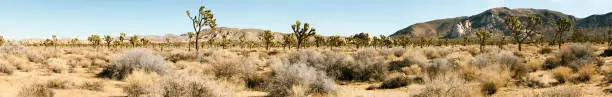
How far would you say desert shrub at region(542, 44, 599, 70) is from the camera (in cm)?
1502

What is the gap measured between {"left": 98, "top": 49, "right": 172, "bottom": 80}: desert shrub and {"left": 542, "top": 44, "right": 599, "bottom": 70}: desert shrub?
1608cm

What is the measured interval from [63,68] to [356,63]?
12.2 meters

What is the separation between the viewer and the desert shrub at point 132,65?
1280cm

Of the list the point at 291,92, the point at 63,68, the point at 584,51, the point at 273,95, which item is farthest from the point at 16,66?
the point at 584,51

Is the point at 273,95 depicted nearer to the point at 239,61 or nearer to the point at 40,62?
the point at 239,61

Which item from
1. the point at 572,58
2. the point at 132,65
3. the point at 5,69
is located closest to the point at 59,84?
the point at 132,65

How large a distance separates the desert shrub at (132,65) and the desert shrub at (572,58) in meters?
16.1

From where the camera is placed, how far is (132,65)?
1288cm

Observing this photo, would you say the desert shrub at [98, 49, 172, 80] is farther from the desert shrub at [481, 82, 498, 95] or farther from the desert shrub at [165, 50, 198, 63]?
the desert shrub at [481, 82, 498, 95]

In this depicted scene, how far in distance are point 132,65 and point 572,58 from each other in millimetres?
19961

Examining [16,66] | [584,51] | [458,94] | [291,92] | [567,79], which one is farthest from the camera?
[584,51]

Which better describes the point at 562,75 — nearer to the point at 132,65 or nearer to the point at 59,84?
the point at 132,65

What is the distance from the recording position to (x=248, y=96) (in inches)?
382

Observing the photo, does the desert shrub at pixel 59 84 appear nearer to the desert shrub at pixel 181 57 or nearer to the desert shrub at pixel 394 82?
the desert shrub at pixel 394 82
